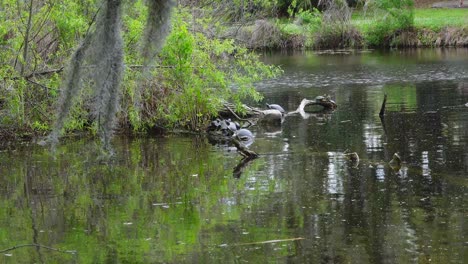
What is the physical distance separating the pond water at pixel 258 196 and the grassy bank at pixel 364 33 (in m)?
23.3

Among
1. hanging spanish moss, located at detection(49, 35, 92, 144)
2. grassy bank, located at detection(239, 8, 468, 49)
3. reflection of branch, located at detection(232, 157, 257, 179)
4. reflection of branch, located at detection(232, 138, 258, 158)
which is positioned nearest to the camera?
hanging spanish moss, located at detection(49, 35, 92, 144)

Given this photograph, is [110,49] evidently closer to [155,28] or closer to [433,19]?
[155,28]

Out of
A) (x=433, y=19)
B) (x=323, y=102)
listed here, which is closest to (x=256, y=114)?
(x=323, y=102)

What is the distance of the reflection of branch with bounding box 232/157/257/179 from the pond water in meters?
0.09

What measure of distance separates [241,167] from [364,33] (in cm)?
3333

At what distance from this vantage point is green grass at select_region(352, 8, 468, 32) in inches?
1823

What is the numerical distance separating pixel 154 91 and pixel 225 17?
10.1 meters

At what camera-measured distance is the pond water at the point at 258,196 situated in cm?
1041

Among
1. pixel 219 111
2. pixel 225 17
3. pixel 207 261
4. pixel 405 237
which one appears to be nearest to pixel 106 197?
pixel 207 261

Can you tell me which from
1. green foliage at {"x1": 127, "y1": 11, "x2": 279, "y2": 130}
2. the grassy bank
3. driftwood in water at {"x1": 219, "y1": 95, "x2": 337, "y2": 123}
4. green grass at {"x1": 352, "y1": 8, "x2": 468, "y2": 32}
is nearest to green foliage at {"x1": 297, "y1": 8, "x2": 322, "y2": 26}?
the grassy bank

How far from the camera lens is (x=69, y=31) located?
1959 cm

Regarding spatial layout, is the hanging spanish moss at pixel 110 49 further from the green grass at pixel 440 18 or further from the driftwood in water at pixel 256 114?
the green grass at pixel 440 18

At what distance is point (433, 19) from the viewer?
157 ft

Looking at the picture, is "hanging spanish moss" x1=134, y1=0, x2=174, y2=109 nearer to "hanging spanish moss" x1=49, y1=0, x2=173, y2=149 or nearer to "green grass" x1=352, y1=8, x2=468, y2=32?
"hanging spanish moss" x1=49, y1=0, x2=173, y2=149
